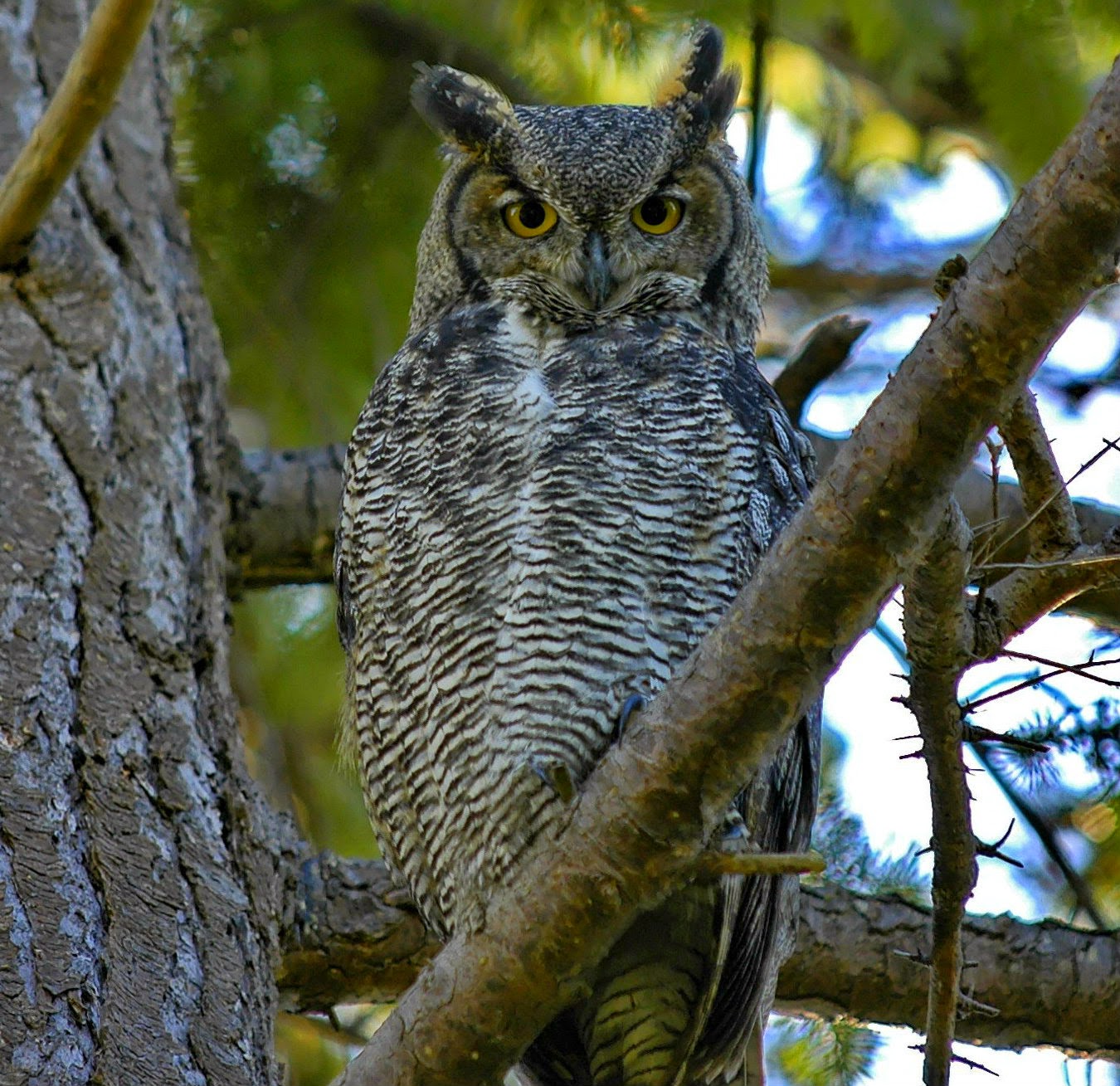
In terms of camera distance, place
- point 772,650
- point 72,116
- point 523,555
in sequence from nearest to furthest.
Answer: point 772,650, point 523,555, point 72,116

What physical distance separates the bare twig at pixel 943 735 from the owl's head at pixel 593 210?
3.94ft

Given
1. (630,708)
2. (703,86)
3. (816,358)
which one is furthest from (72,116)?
(816,358)

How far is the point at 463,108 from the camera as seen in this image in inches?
115

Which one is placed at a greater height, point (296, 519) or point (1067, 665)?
point (296, 519)

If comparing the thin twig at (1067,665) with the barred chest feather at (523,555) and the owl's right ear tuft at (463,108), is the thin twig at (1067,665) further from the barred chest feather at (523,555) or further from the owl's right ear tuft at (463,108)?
the owl's right ear tuft at (463,108)

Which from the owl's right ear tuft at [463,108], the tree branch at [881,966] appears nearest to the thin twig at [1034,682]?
the tree branch at [881,966]

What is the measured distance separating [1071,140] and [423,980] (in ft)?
4.07

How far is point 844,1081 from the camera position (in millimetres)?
2811

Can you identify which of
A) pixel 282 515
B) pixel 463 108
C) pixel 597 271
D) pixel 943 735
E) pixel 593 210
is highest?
pixel 463 108

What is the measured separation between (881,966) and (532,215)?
5.14 ft

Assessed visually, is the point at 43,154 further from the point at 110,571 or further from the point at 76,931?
the point at 76,931

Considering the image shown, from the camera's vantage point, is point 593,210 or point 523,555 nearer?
point 523,555

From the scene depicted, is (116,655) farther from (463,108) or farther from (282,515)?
(463,108)

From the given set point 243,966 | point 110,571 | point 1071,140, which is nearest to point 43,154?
point 110,571
